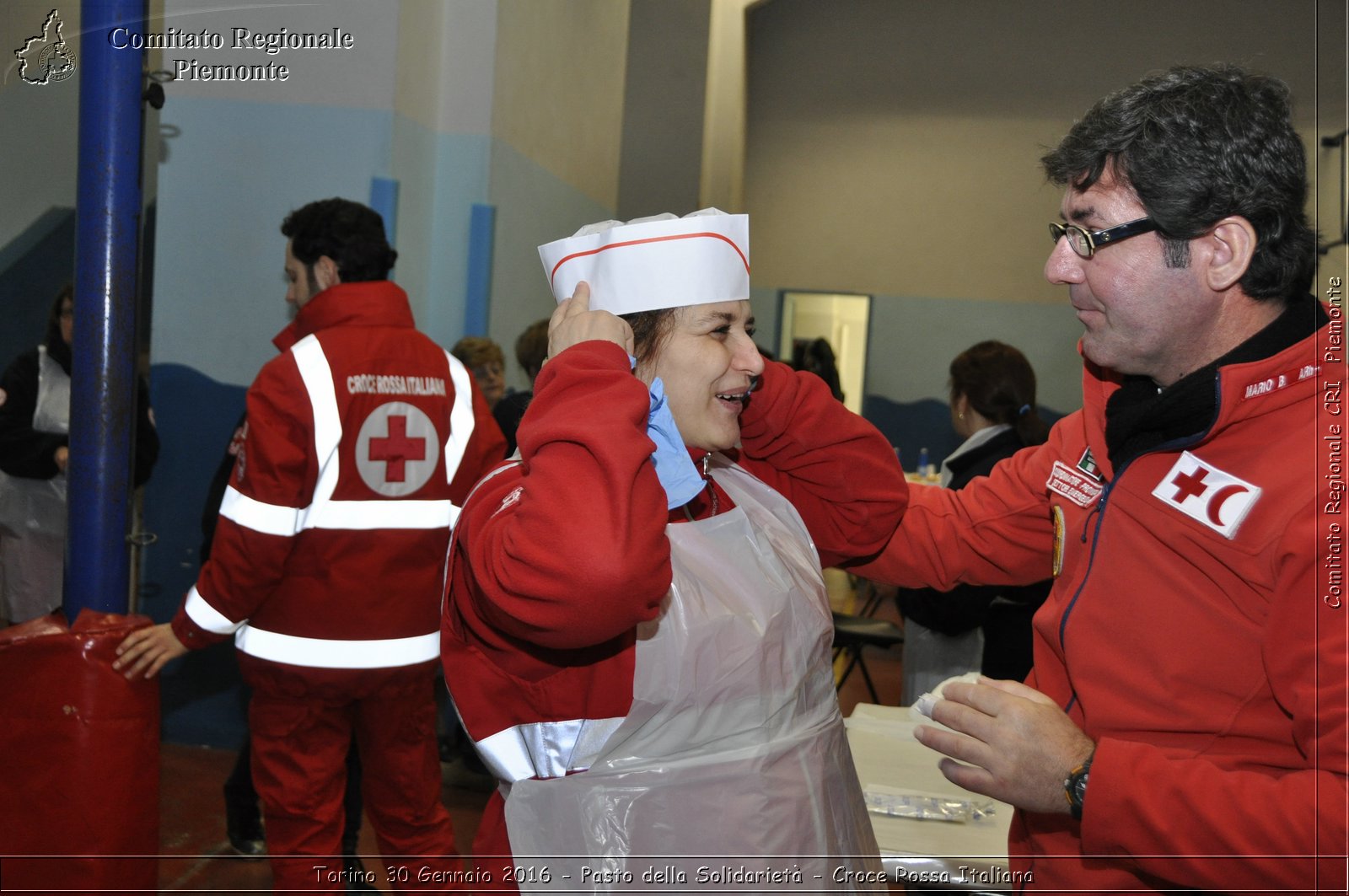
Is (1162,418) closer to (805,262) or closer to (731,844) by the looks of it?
(731,844)

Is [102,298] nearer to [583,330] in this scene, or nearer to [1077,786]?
[583,330]

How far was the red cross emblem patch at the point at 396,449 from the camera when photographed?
97.7 inches

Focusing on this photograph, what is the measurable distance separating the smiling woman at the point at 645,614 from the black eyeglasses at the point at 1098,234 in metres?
0.49

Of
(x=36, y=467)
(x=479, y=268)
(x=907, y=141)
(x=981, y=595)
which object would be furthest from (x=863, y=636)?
(x=907, y=141)

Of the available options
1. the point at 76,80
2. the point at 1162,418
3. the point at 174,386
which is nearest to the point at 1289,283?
the point at 1162,418

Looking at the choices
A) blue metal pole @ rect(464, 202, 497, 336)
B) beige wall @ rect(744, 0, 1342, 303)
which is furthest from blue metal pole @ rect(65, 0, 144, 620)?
beige wall @ rect(744, 0, 1342, 303)

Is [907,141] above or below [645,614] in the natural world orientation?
above

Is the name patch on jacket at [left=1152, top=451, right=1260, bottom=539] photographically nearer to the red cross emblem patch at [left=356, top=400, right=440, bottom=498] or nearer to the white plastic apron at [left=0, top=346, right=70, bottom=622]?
the red cross emblem patch at [left=356, top=400, right=440, bottom=498]

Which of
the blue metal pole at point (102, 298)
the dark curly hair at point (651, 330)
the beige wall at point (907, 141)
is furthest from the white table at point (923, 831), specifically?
the beige wall at point (907, 141)

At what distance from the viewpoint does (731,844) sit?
1.25 m

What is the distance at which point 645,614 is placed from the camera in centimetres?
112

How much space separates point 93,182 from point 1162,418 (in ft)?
6.73

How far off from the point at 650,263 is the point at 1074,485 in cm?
68

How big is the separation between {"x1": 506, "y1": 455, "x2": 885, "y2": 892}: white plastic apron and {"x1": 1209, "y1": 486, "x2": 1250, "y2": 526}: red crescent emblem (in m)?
0.52
